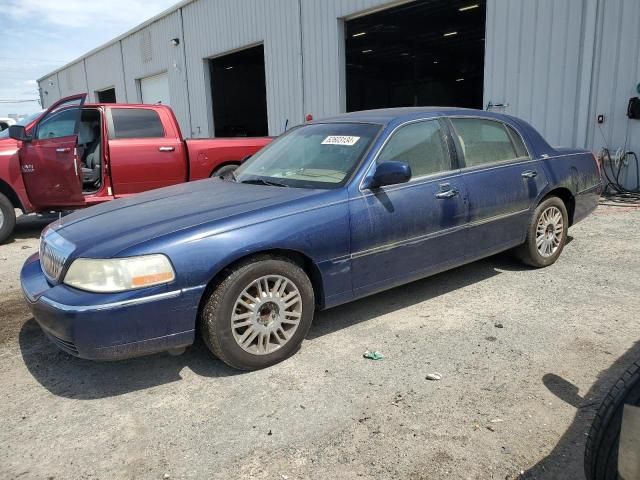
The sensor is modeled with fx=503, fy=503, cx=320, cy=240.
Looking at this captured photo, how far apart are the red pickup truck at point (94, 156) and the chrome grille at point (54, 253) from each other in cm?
375

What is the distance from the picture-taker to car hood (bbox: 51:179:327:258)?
2.94 meters

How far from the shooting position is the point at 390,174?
3.43 metres

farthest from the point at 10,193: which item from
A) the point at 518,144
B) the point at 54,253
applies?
the point at 518,144

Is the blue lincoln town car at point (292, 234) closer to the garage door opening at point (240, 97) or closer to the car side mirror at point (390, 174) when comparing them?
the car side mirror at point (390, 174)

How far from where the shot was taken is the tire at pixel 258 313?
2951mm

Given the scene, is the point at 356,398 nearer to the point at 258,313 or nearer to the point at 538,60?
the point at 258,313

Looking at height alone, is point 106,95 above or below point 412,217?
above

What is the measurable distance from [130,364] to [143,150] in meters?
4.80

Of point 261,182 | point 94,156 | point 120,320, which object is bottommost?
point 120,320

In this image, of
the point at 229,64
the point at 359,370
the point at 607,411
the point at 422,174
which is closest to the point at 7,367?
the point at 359,370

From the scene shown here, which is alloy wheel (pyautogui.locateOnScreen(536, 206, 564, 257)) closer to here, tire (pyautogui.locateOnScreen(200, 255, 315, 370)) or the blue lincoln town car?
the blue lincoln town car

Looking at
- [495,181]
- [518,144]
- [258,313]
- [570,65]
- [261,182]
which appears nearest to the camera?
[258,313]

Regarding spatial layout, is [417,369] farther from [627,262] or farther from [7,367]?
[627,262]

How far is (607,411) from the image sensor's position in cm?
173
